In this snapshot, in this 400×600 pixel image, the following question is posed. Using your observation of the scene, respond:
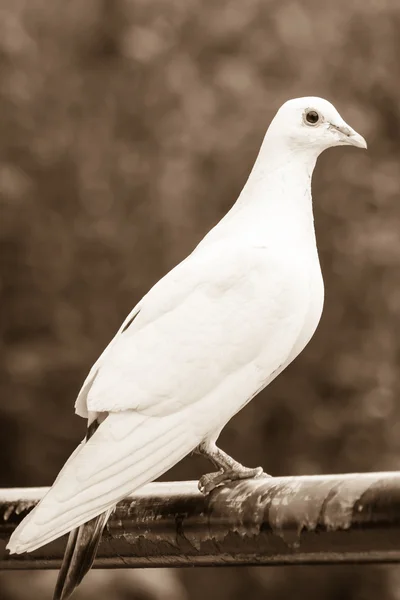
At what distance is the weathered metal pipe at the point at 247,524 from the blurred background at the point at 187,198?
4.74 m

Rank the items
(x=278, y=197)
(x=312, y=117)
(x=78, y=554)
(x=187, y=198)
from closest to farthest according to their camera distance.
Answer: (x=78, y=554)
(x=278, y=197)
(x=312, y=117)
(x=187, y=198)

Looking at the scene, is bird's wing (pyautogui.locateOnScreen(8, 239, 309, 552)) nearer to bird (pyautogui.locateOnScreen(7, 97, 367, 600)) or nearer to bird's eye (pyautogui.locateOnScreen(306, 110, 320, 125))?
bird (pyautogui.locateOnScreen(7, 97, 367, 600))

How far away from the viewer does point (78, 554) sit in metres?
1.61

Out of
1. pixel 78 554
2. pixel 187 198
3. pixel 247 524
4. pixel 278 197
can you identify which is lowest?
pixel 187 198

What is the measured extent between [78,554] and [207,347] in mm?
452

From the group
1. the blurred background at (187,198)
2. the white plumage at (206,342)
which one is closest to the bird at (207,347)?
the white plumage at (206,342)

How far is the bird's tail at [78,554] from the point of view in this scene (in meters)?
1.57

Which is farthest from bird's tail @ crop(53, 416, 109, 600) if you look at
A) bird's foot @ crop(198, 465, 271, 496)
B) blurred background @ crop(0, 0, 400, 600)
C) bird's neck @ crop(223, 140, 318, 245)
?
blurred background @ crop(0, 0, 400, 600)

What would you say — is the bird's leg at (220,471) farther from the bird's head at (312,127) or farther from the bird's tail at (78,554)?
the bird's head at (312,127)

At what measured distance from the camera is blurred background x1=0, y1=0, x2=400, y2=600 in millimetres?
6660

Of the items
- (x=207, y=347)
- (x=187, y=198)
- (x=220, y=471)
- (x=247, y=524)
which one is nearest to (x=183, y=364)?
(x=207, y=347)

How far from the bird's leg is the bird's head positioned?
0.60m

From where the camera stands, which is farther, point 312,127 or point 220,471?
point 312,127

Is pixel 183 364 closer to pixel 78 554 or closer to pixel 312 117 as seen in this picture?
Answer: pixel 78 554
